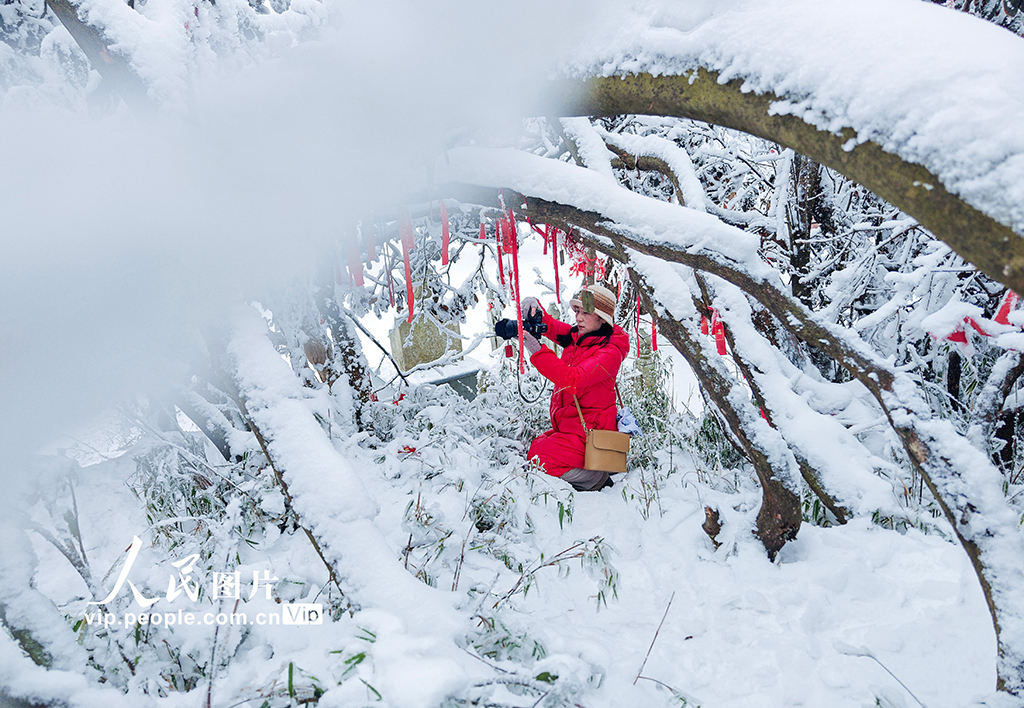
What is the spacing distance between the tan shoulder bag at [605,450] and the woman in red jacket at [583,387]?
149mm

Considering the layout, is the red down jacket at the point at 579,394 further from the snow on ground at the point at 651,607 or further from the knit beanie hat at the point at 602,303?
the snow on ground at the point at 651,607

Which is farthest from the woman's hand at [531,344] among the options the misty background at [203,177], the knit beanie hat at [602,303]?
the misty background at [203,177]

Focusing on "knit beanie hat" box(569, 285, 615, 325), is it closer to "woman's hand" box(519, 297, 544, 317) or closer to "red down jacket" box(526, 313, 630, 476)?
"red down jacket" box(526, 313, 630, 476)

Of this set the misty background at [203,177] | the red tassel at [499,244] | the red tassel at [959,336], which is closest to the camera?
the misty background at [203,177]

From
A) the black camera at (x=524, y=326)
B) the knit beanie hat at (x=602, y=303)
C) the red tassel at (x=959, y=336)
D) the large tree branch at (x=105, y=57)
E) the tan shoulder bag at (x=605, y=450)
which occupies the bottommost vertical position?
the tan shoulder bag at (x=605, y=450)

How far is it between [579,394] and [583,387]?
3.8 inches

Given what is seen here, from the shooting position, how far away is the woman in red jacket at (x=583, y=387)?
373cm

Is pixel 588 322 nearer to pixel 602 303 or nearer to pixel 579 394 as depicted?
pixel 602 303

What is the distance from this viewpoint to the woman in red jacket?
12.3 ft

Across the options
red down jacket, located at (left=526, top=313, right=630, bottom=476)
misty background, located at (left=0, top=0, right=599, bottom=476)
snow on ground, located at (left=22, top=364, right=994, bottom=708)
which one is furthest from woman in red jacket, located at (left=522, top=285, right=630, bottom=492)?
misty background, located at (left=0, top=0, right=599, bottom=476)

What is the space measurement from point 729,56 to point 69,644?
6.90 feet

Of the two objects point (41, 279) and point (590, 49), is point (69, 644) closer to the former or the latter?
point (41, 279)

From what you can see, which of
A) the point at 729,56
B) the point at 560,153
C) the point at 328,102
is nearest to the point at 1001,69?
the point at 729,56

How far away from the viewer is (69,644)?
1.33 metres
